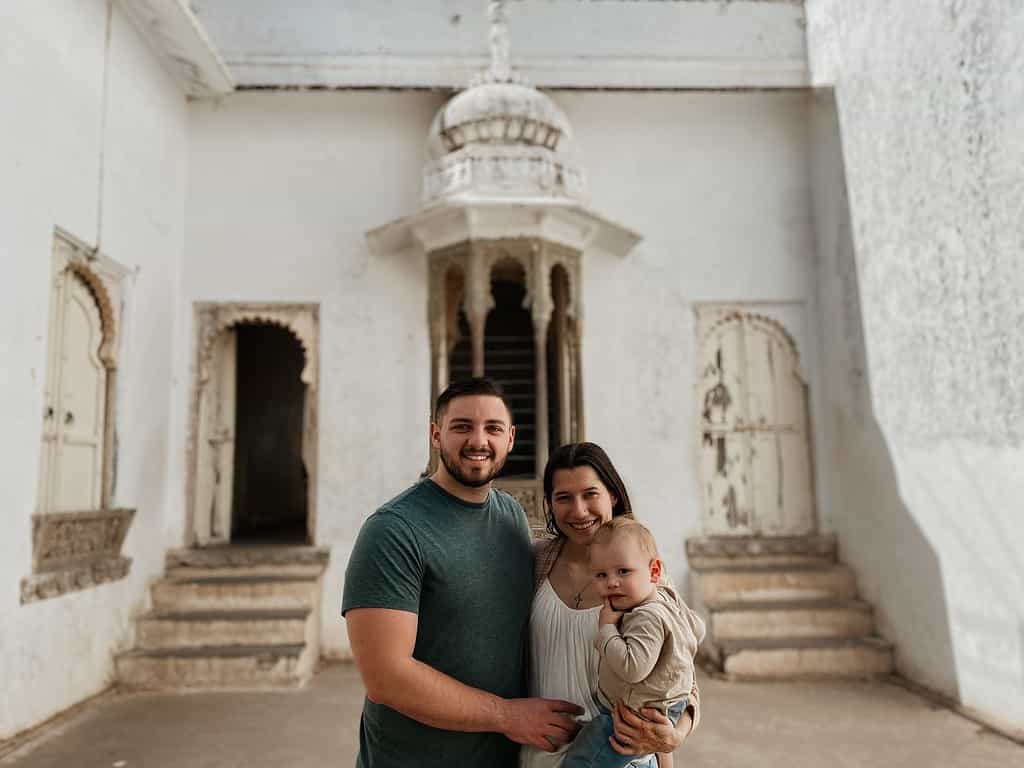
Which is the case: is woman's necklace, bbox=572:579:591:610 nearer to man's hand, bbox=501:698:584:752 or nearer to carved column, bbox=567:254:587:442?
man's hand, bbox=501:698:584:752

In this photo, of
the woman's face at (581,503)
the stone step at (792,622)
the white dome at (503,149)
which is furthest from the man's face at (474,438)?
the stone step at (792,622)

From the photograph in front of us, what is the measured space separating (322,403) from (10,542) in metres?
2.42

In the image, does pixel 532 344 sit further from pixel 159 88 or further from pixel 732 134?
pixel 159 88

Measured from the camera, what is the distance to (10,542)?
3.53m

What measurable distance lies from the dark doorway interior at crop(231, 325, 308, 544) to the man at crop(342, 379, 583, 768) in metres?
7.29

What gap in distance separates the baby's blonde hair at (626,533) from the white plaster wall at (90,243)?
3.30m

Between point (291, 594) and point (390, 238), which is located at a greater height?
point (390, 238)

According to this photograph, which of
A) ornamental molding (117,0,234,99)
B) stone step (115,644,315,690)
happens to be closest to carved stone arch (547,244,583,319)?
ornamental molding (117,0,234,99)

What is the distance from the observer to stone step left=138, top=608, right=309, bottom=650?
479 centimetres

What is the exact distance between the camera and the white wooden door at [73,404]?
4.04m

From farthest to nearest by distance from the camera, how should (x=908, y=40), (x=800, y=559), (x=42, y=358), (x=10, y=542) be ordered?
(x=800, y=559), (x=908, y=40), (x=42, y=358), (x=10, y=542)

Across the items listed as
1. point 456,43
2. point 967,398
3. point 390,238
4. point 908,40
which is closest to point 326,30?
point 456,43

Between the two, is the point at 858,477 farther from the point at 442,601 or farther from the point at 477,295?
the point at 442,601

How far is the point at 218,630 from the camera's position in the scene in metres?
4.81
